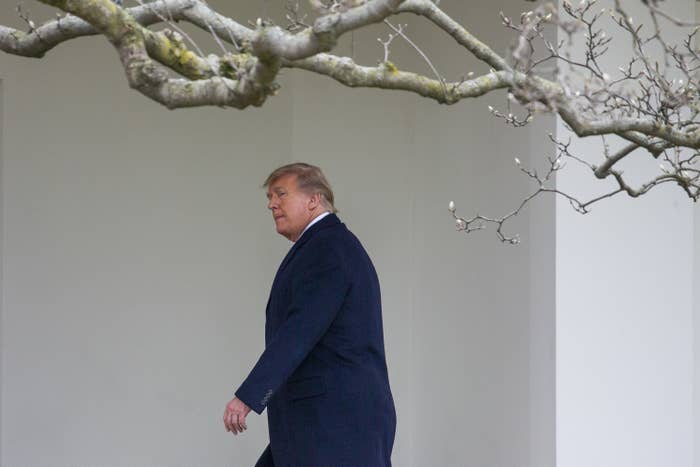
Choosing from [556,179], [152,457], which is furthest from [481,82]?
[152,457]

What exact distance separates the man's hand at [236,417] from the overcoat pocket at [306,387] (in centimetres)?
21

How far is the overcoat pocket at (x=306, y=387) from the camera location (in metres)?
3.85

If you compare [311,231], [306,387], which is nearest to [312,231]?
[311,231]

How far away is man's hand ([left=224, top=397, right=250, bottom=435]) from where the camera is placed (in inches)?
145

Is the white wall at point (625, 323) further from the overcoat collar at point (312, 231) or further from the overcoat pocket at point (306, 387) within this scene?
the overcoat pocket at point (306, 387)

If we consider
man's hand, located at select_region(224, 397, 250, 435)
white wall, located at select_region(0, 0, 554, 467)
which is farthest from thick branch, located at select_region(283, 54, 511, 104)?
white wall, located at select_region(0, 0, 554, 467)

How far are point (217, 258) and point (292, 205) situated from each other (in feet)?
5.28

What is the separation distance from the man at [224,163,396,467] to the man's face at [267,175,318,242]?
8 centimetres

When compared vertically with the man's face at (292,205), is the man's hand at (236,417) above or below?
below

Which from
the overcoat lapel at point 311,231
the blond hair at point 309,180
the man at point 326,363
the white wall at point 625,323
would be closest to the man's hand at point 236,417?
the man at point 326,363

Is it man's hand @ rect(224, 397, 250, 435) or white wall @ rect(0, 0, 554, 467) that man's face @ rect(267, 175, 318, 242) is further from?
white wall @ rect(0, 0, 554, 467)

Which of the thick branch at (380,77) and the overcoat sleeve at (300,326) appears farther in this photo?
the overcoat sleeve at (300,326)

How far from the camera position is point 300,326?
12.4ft

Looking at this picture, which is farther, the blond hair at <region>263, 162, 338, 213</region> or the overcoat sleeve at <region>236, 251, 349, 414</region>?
the blond hair at <region>263, 162, 338, 213</region>
